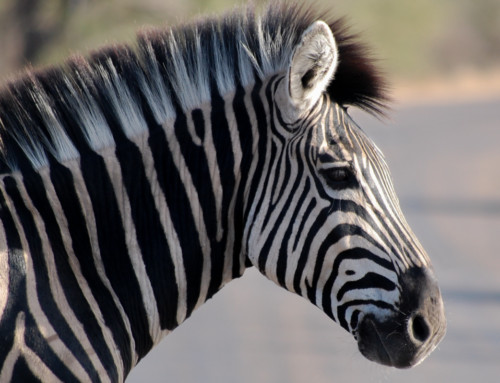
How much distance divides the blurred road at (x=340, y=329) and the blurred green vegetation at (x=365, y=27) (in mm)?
2794

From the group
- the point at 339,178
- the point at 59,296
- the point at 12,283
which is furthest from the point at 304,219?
the point at 12,283

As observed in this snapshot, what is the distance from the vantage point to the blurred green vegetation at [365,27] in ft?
63.8

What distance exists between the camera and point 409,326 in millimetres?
2990

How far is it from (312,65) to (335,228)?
2.11 ft

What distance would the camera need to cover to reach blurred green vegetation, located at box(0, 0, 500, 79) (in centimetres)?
1945

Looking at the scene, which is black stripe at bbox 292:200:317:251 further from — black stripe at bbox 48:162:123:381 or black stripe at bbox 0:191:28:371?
black stripe at bbox 0:191:28:371

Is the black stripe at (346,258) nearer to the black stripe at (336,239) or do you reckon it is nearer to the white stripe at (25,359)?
the black stripe at (336,239)

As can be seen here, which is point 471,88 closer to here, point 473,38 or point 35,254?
point 473,38

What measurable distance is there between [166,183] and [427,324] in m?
1.15

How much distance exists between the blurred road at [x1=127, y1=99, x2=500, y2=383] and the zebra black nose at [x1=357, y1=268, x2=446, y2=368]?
39 centimetres

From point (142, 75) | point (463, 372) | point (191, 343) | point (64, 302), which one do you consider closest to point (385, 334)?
point (64, 302)

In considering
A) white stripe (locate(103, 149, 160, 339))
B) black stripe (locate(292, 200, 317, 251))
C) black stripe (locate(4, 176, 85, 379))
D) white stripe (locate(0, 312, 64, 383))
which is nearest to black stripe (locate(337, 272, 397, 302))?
black stripe (locate(292, 200, 317, 251))

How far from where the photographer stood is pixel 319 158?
3.09m

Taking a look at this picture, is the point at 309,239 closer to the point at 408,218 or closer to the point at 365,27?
the point at 408,218
